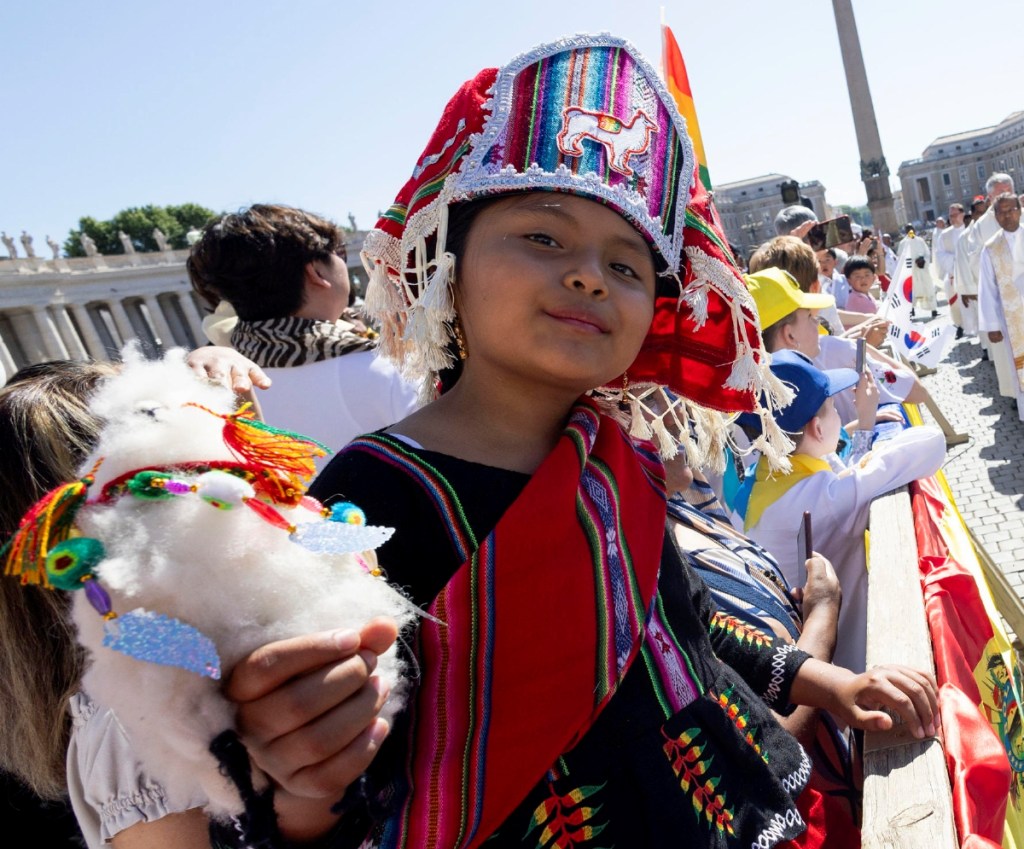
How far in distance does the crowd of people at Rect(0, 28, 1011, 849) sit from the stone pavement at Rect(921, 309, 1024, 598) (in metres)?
3.68

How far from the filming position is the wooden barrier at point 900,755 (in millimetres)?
1155

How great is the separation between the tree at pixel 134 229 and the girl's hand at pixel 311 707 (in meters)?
71.6

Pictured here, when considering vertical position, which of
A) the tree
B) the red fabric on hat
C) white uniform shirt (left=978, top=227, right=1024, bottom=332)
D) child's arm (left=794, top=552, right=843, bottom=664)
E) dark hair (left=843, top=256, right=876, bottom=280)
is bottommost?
white uniform shirt (left=978, top=227, right=1024, bottom=332)

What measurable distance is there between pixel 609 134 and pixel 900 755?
4.14 feet

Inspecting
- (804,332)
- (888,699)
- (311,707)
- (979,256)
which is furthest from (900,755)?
(979,256)

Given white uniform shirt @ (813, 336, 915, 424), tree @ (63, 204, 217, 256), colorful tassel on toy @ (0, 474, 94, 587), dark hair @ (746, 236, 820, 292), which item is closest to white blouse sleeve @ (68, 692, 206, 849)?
colorful tassel on toy @ (0, 474, 94, 587)

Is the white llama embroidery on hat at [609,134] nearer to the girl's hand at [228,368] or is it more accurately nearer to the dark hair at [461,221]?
the dark hair at [461,221]

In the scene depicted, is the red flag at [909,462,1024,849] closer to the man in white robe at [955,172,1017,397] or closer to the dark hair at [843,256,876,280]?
the dark hair at [843,256,876,280]

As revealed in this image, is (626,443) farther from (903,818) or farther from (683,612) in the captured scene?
(903,818)

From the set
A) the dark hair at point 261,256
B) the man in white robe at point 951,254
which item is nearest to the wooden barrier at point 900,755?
the dark hair at point 261,256

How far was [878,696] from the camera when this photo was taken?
1429 mm

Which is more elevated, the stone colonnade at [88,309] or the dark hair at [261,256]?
the stone colonnade at [88,309]

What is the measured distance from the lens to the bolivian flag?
149 cm

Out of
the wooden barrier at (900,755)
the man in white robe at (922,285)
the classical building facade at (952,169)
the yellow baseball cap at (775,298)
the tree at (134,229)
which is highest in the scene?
the tree at (134,229)
